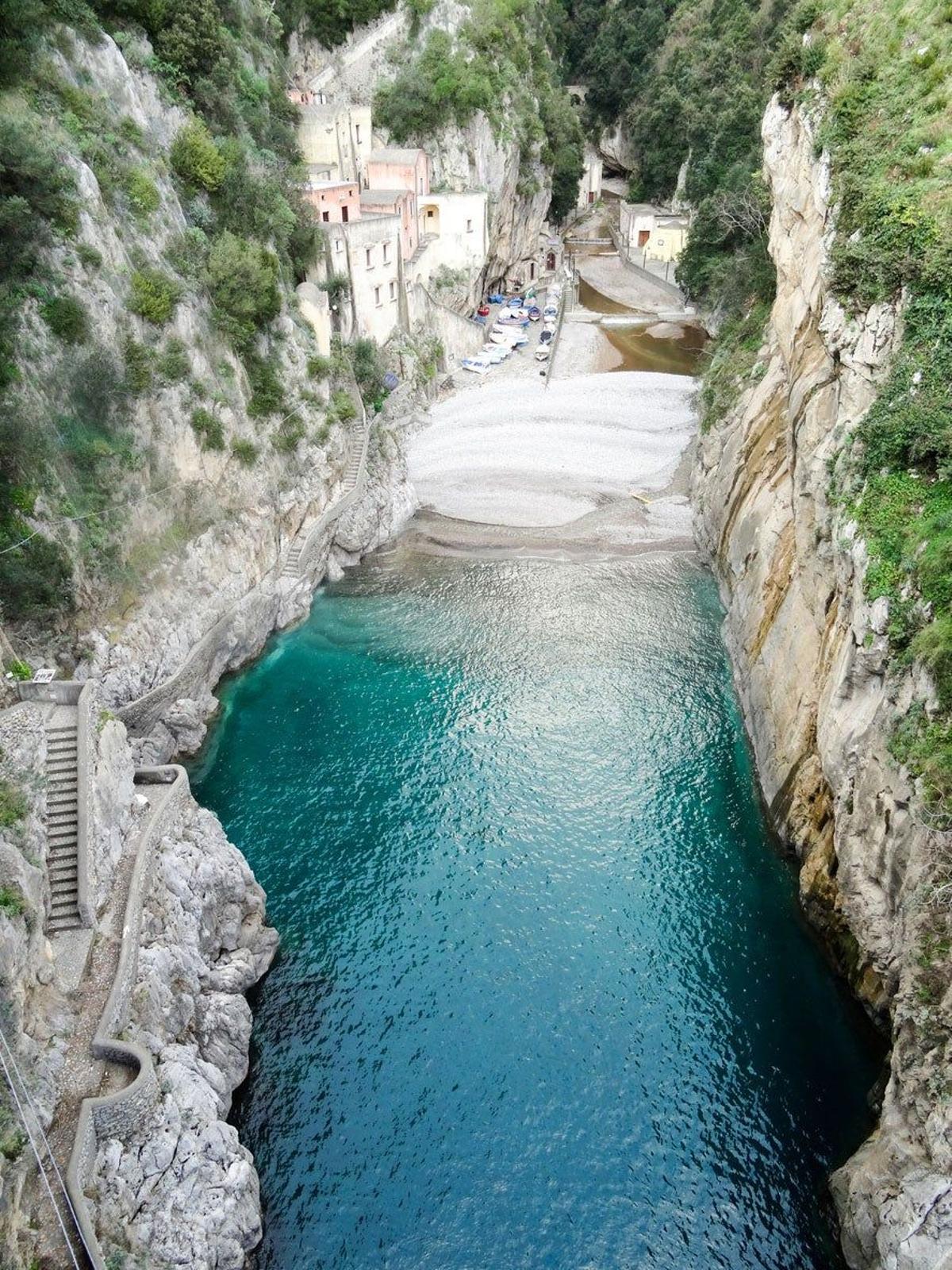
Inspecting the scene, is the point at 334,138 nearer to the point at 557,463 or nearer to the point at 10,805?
the point at 557,463

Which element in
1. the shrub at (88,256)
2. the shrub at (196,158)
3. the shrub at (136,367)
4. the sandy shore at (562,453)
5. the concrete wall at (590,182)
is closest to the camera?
the shrub at (88,256)

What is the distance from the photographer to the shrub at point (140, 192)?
30.3 meters

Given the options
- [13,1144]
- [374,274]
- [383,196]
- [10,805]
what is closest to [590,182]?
[383,196]

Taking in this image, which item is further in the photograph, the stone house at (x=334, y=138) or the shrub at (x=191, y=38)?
the stone house at (x=334, y=138)

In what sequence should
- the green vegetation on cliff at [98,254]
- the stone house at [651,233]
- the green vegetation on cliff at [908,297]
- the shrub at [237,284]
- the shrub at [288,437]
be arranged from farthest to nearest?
the stone house at [651,233] → the shrub at [288,437] → the shrub at [237,284] → the green vegetation on cliff at [98,254] → the green vegetation on cliff at [908,297]

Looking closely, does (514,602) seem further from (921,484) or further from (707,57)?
(707,57)

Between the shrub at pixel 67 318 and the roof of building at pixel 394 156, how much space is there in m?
34.0

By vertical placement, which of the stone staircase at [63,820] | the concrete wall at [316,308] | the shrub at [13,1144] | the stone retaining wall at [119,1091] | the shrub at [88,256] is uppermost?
the shrub at [88,256]

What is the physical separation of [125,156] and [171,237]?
2.93 metres

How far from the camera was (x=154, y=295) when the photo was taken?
30016 millimetres

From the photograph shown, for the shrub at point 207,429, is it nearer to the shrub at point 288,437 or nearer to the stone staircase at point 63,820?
the shrub at point 288,437

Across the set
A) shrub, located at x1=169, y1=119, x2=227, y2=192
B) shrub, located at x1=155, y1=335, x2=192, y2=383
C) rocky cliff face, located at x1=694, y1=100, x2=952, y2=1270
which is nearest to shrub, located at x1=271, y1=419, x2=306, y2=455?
shrub, located at x1=155, y1=335, x2=192, y2=383

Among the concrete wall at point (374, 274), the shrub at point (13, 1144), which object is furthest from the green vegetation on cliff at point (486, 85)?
the shrub at point (13, 1144)

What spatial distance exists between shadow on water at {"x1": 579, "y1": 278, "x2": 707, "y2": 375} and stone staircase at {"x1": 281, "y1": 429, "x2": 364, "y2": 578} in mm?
24059
